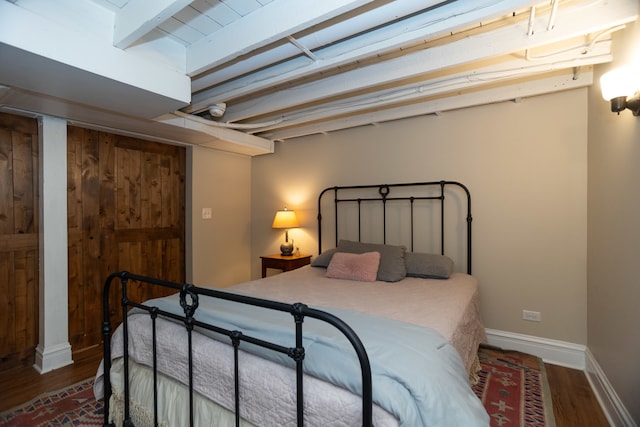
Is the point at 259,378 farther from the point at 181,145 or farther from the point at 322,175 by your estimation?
the point at 181,145

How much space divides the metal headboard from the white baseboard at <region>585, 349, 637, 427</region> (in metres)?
1.02

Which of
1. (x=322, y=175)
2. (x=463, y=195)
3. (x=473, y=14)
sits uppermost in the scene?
(x=473, y=14)

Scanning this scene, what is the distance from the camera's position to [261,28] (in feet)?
5.58

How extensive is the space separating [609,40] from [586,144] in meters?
0.77

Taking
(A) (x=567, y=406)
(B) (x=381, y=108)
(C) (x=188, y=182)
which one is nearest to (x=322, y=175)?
(B) (x=381, y=108)

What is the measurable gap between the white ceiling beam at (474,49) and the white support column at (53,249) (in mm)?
1814

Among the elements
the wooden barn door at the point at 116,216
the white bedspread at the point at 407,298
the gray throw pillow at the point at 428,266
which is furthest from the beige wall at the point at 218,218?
the gray throw pillow at the point at 428,266

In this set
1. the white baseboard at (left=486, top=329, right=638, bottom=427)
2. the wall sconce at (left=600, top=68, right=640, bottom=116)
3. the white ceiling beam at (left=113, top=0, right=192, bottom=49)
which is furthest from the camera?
the white baseboard at (left=486, top=329, right=638, bottom=427)

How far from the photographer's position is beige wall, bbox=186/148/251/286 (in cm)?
367

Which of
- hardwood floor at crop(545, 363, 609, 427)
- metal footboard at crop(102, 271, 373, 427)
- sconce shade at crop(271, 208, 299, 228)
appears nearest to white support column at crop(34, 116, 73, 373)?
metal footboard at crop(102, 271, 373, 427)

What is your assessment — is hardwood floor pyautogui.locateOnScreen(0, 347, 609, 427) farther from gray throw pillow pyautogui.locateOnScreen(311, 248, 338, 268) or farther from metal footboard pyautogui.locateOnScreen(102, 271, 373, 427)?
gray throw pillow pyautogui.locateOnScreen(311, 248, 338, 268)

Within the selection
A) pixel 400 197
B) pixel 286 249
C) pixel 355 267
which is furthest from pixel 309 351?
pixel 286 249

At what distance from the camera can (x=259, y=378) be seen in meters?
1.25

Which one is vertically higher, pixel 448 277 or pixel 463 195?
pixel 463 195
